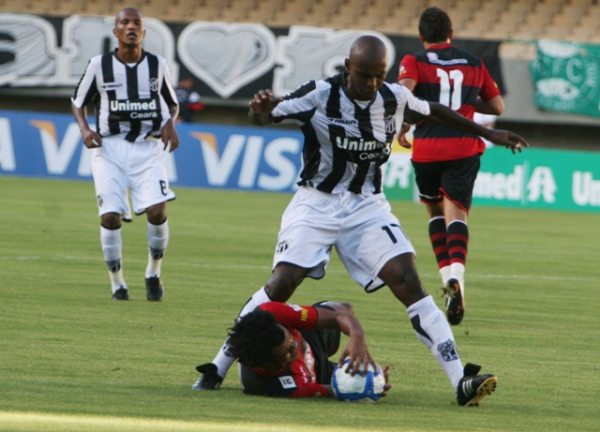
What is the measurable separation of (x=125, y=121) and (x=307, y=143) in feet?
14.1

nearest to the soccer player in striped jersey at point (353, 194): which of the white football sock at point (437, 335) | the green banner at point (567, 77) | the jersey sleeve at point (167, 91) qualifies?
the white football sock at point (437, 335)

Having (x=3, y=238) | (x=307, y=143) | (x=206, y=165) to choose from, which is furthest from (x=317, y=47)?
(x=307, y=143)

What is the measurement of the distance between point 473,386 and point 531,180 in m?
20.1

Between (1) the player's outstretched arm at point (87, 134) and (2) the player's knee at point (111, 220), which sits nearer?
(1) the player's outstretched arm at point (87, 134)

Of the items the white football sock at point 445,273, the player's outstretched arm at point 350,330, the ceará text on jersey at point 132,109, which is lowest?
the white football sock at point 445,273

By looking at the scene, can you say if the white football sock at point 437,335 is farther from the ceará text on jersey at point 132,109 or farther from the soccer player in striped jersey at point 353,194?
the ceará text on jersey at point 132,109

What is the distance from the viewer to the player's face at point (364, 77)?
7.22 metres

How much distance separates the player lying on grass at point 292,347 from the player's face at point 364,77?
1069 mm

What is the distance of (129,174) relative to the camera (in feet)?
38.3

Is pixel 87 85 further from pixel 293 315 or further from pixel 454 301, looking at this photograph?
pixel 293 315

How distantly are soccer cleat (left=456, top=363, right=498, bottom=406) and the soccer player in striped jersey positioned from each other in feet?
0.09

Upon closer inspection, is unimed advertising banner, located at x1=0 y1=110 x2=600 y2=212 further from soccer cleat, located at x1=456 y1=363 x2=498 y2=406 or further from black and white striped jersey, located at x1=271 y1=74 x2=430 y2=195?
soccer cleat, located at x1=456 y1=363 x2=498 y2=406

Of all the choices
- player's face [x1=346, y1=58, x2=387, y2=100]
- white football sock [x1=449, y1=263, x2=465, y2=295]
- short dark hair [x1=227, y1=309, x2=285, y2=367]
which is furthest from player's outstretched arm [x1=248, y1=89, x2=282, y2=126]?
white football sock [x1=449, y1=263, x2=465, y2=295]

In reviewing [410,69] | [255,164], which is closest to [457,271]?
[410,69]
